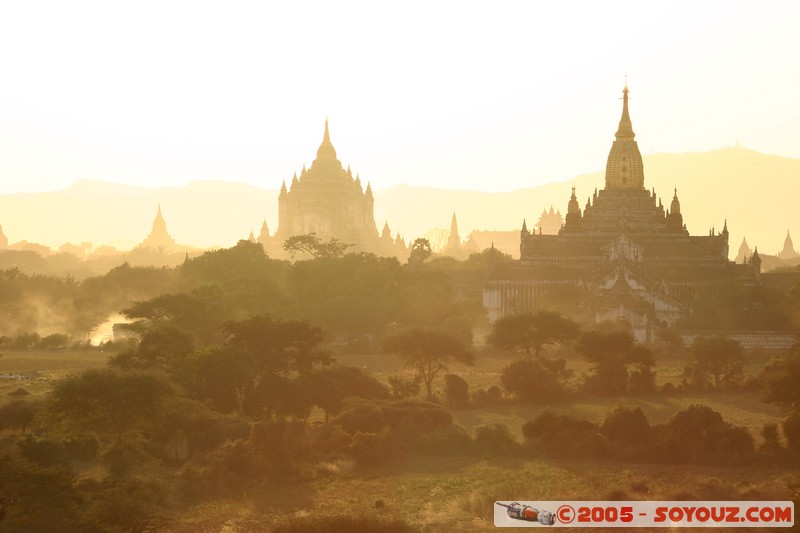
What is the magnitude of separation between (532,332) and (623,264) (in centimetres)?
3213

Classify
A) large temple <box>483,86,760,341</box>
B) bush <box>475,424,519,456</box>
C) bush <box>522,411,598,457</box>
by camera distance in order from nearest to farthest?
bush <box>522,411,598,457</box> < bush <box>475,424,519,456</box> < large temple <box>483,86,760,341</box>

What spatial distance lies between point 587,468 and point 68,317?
200ft

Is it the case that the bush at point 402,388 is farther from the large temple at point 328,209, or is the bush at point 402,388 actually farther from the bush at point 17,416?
A: the large temple at point 328,209

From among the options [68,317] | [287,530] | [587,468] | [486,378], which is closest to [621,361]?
[486,378]

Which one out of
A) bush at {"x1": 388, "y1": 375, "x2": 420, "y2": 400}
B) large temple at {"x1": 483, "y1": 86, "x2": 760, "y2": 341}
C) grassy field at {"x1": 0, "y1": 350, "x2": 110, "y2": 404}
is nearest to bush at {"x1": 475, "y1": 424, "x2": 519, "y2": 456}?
bush at {"x1": 388, "y1": 375, "x2": 420, "y2": 400}

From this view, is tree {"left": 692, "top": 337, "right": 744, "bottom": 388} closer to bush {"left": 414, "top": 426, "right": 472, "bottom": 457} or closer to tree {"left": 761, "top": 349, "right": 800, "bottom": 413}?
tree {"left": 761, "top": 349, "right": 800, "bottom": 413}

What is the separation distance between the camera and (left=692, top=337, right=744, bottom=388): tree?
59.9 meters

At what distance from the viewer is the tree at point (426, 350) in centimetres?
5922

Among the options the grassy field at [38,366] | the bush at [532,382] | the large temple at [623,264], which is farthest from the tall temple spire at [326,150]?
the bush at [532,382]

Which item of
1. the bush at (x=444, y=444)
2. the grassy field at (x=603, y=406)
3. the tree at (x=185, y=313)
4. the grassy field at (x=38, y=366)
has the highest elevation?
the tree at (x=185, y=313)

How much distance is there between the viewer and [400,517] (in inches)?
1379

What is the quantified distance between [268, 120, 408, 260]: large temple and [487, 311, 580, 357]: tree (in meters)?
93.6

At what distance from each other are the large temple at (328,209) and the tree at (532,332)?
3684 inches

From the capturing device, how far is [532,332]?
6719 centimetres
